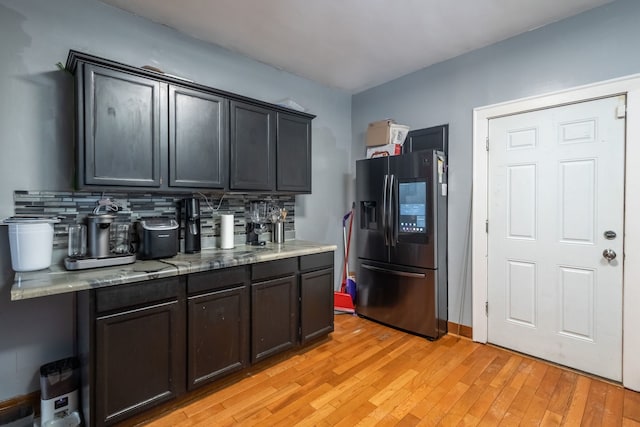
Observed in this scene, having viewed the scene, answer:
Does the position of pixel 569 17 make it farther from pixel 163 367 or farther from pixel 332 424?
pixel 163 367

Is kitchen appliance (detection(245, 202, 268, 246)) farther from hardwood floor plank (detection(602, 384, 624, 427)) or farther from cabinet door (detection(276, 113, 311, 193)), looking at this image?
hardwood floor plank (detection(602, 384, 624, 427))

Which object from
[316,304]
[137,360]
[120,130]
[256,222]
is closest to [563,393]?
[316,304]

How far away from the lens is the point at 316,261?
281 centimetres

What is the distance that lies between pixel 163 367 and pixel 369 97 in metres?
3.51

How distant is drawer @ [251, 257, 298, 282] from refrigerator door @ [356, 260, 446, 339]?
1121 mm

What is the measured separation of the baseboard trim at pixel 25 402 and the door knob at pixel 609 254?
402 cm

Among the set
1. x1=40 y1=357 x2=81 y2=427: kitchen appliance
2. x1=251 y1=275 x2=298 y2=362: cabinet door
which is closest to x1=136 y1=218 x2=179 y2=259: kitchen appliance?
x1=251 y1=275 x2=298 y2=362: cabinet door

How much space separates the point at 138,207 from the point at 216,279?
859 millimetres

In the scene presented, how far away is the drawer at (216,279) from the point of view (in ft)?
6.63

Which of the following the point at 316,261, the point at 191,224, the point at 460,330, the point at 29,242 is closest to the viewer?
the point at 29,242

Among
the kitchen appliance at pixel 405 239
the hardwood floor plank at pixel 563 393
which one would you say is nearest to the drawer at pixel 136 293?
the kitchen appliance at pixel 405 239

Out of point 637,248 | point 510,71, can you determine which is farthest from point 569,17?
point 637,248

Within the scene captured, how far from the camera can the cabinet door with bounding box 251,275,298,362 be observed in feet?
7.73

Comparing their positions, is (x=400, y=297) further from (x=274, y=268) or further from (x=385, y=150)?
(x=385, y=150)
